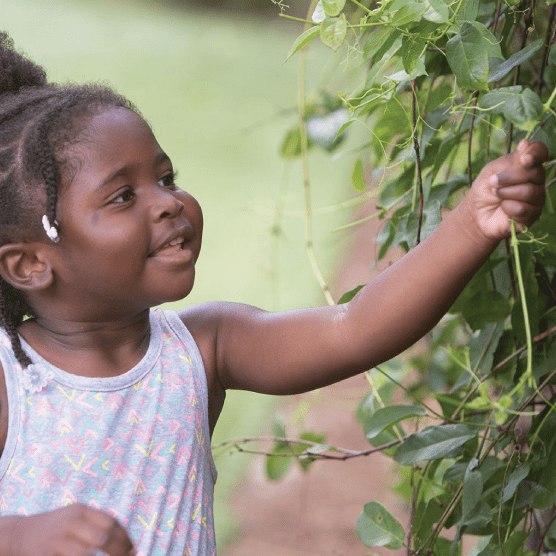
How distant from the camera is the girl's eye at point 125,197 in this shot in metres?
1.17

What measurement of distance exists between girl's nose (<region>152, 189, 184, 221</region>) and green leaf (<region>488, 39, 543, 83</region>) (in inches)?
17.4

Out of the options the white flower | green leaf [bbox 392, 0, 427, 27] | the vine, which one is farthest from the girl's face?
green leaf [bbox 392, 0, 427, 27]

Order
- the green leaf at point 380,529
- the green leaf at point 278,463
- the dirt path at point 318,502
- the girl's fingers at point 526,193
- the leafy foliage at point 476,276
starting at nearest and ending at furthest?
the girl's fingers at point 526,193
the leafy foliage at point 476,276
the green leaf at point 380,529
the green leaf at point 278,463
the dirt path at point 318,502

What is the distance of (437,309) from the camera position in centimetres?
109

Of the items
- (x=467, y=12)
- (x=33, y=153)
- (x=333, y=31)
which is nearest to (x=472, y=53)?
(x=467, y=12)

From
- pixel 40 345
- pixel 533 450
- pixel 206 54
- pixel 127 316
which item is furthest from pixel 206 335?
pixel 206 54

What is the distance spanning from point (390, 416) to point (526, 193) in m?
0.54

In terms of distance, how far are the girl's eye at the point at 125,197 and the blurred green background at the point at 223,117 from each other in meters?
2.00

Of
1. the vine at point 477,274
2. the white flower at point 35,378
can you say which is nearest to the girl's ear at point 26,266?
the white flower at point 35,378

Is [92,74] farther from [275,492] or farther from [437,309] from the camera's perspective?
[437,309]

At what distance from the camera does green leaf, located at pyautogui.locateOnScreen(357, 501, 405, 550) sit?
4.79ft

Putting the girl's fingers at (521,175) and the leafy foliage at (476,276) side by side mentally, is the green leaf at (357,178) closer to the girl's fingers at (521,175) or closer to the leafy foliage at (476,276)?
the leafy foliage at (476,276)

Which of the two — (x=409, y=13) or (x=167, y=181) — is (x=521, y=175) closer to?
(x=409, y=13)

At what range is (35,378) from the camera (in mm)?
1191
